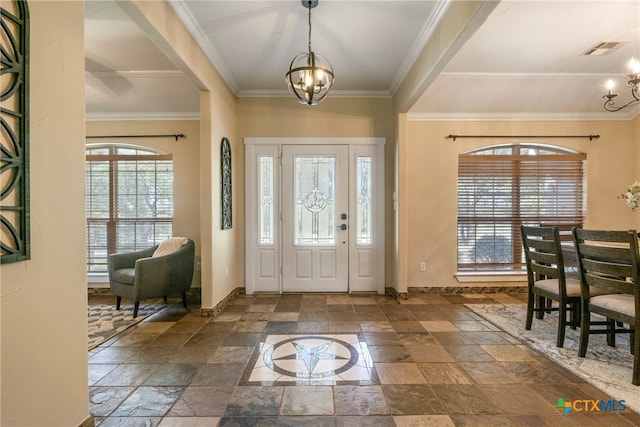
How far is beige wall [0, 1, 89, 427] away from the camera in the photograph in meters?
1.29

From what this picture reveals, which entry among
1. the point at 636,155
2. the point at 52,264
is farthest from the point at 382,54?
the point at 636,155

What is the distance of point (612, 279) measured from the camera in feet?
7.87

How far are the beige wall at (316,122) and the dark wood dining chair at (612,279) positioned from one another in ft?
7.62

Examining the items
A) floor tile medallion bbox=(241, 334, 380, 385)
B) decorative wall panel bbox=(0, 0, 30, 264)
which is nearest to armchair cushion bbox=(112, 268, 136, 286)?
floor tile medallion bbox=(241, 334, 380, 385)

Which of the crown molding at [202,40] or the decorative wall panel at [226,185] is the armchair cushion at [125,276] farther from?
the crown molding at [202,40]

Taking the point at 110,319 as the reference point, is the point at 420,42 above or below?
above

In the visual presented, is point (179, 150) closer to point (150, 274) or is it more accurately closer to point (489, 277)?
point (150, 274)

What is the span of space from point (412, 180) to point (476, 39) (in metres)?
1.93

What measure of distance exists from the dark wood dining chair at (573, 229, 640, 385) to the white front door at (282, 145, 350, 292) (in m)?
2.66

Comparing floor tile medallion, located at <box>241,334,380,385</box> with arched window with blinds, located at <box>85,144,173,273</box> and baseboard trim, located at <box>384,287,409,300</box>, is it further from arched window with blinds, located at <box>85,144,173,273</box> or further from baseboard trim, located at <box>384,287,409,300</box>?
arched window with blinds, located at <box>85,144,173,273</box>

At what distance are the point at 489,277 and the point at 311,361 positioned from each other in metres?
3.27

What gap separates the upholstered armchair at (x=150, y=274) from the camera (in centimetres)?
360

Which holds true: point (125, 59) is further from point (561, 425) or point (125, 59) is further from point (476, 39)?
point (561, 425)

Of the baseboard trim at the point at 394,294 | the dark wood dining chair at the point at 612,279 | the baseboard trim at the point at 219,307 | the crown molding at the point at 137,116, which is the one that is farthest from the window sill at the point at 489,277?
the crown molding at the point at 137,116
